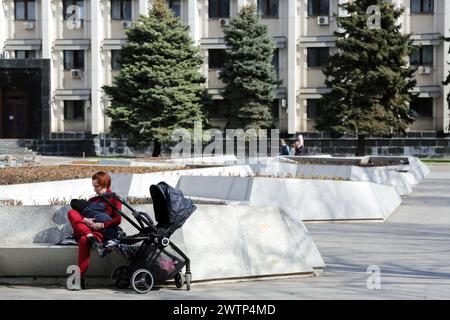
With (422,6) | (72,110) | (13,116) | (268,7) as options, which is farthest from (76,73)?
(422,6)

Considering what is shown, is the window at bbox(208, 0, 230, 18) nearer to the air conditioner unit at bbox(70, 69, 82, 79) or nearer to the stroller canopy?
the air conditioner unit at bbox(70, 69, 82, 79)

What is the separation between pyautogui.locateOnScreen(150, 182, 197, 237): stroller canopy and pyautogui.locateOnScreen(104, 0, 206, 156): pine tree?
114ft

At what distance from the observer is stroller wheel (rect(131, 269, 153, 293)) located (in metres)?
8.66

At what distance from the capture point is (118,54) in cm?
5250

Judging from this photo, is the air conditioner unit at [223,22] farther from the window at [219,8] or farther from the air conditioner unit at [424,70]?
the air conditioner unit at [424,70]

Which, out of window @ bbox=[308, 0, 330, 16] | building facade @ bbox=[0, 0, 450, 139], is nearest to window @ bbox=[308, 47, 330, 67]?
building facade @ bbox=[0, 0, 450, 139]

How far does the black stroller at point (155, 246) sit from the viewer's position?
8719 millimetres

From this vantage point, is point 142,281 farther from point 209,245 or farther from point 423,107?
point 423,107

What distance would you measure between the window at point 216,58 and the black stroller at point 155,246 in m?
42.9

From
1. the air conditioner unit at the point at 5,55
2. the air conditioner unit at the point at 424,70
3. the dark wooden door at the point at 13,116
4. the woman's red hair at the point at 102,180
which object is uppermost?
the air conditioner unit at the point at 5,55

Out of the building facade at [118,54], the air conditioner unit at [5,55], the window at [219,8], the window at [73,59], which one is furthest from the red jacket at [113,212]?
the air conditioner unit at [5,55]

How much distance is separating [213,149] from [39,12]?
46.0 ft

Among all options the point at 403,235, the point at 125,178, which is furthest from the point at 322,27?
the point at 403,235
